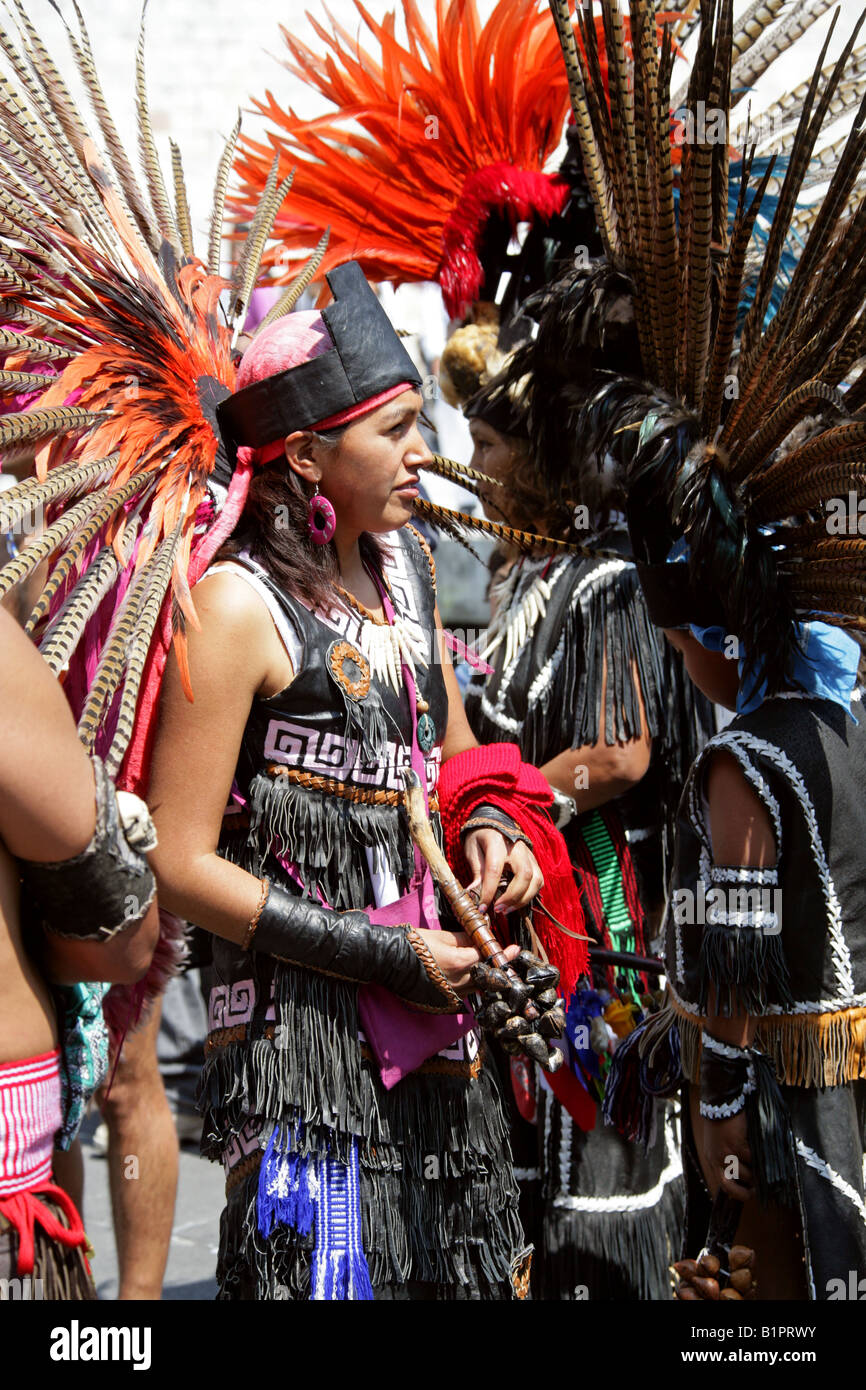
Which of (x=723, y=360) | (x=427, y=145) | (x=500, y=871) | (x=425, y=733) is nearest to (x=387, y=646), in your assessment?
(x=425, y=733)

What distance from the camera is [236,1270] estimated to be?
2.03 metres

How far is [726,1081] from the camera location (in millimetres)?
2258

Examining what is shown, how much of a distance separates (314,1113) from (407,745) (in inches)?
23.8

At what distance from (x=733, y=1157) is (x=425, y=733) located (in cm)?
89

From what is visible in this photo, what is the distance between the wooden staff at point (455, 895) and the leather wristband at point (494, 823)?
108 millimetres

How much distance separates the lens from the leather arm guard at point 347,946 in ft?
6.55

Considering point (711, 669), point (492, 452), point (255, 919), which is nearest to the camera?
point (255, 919)

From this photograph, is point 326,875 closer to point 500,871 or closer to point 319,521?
point 500,871

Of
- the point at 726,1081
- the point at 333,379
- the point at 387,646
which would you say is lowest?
the point at 726,1081

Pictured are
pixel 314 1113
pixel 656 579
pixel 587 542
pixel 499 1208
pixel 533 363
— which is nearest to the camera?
pixel 314 1113

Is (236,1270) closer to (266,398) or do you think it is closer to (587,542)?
(266,398)

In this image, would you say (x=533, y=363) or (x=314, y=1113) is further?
(x=533, y=363)

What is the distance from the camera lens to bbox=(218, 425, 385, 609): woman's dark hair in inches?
83.7
